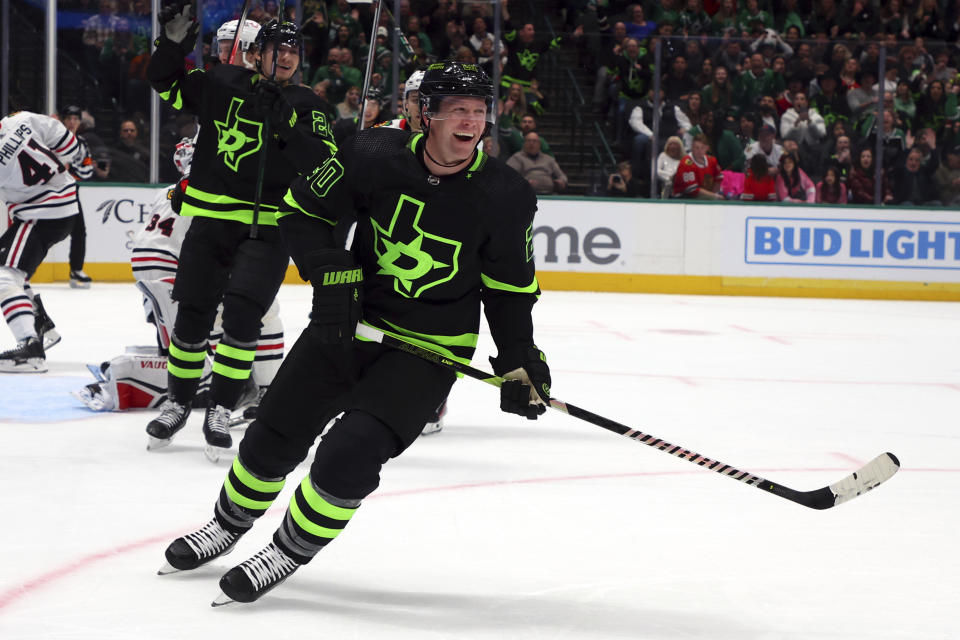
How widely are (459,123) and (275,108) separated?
146cm

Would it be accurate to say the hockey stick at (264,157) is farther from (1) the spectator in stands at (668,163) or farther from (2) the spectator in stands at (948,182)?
(2) the spectator in stands at (948,182)

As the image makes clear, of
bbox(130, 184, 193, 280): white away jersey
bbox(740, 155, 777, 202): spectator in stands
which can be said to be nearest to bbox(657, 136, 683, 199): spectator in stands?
bbox(740, 155, 777, 202): spectator in stands

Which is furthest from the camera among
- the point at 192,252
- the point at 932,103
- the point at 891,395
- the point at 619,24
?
the point at 619,24

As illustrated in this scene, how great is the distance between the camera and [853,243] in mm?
10562

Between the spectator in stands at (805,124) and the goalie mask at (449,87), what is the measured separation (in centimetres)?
868

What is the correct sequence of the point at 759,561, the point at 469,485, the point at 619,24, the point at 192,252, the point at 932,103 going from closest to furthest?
the point at 759,561, the point at 469,485, the point at 192,252, the point at 932,103, the point at 619,24

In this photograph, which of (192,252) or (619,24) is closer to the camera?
(192,252)

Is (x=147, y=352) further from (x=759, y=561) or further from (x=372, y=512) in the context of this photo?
(x=759, y=561)

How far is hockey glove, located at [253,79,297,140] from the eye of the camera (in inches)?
146

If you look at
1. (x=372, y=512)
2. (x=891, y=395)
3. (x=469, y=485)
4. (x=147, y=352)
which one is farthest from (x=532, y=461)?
(x=891, y=395)

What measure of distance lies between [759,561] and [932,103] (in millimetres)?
8938

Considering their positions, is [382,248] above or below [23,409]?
above

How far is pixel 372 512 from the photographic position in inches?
126

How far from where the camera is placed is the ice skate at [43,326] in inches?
231
